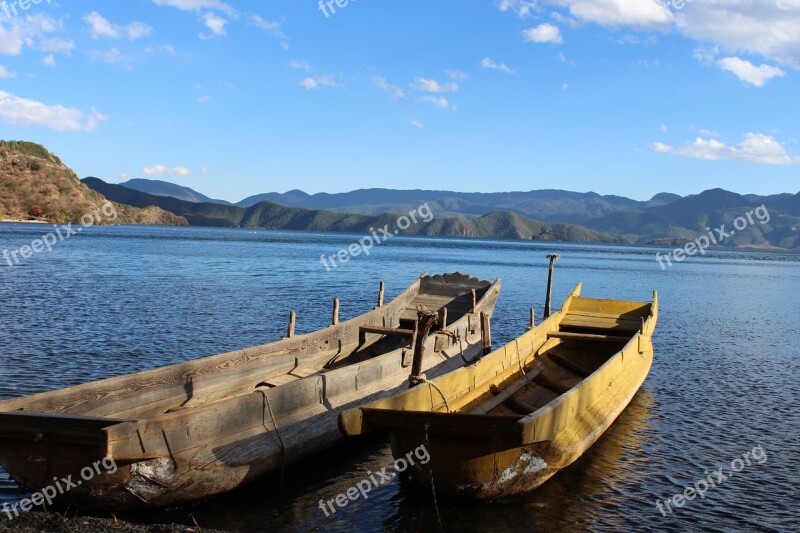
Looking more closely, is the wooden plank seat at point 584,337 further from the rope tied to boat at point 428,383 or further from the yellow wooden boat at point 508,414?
the rope tied to boat at point 428,383

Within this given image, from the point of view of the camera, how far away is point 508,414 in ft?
40.9

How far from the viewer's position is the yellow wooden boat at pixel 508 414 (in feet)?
31.0

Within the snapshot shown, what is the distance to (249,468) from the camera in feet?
33.4

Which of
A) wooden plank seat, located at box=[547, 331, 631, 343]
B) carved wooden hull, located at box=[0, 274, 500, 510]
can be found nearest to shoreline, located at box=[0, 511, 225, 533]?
carved wooden hull, located at box=[0, 274, 500, 510]

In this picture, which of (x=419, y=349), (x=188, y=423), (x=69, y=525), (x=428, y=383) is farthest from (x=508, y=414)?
(x=69, y=525)

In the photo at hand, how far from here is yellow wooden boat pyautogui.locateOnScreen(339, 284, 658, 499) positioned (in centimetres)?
945

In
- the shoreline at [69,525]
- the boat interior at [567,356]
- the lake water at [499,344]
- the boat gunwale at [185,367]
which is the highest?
the boat gunwale at [185,367]

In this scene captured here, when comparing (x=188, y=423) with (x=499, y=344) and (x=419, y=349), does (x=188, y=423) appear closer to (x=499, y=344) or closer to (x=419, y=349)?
(x=419, y=349)

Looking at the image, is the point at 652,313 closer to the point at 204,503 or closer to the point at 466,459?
the point at 466,459

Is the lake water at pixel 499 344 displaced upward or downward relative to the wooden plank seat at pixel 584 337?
downward

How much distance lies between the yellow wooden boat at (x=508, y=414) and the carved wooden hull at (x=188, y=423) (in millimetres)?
1957

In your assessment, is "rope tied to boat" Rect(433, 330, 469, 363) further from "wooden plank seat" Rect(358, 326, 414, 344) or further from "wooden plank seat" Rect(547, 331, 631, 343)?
"wooden plank seat" Rect(547, 331, 631, 343)

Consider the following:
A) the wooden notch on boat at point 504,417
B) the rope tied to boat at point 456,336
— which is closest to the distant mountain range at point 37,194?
the rope tied to boat at point 456,336

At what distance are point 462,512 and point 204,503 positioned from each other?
3.90 meters
